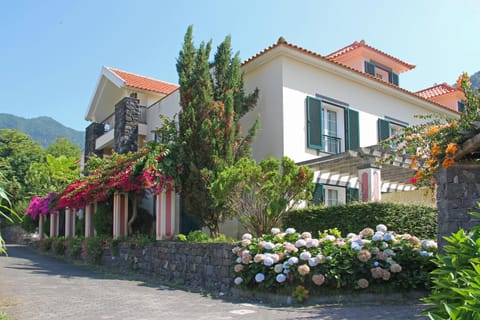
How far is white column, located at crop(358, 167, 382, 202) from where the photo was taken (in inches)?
474

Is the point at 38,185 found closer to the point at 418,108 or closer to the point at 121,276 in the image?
the point at 121,276

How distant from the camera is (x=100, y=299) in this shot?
8.68m

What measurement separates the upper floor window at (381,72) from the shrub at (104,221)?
39.1 feet

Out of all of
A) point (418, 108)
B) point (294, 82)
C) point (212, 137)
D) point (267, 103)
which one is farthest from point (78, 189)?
point (418, 108)

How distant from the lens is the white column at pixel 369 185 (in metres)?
12.0

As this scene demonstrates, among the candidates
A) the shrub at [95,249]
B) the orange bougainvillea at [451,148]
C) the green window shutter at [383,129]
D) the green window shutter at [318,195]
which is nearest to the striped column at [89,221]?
the shrub at [95,249]

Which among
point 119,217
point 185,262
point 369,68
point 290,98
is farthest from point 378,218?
point 369,68

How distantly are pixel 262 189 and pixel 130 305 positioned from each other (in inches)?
165

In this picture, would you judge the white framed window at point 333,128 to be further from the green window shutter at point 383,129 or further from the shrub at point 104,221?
the shrub at point 104,221

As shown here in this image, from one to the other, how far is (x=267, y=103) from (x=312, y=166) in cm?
238

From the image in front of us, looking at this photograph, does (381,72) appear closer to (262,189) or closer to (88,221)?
(262,189)

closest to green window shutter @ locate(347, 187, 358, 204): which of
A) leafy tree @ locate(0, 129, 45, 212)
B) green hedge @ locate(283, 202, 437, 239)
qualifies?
green hedge @ locate(283, 202, 437, 239)

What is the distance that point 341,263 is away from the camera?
8016mm

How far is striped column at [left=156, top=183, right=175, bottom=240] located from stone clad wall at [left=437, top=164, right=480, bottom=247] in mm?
8008
